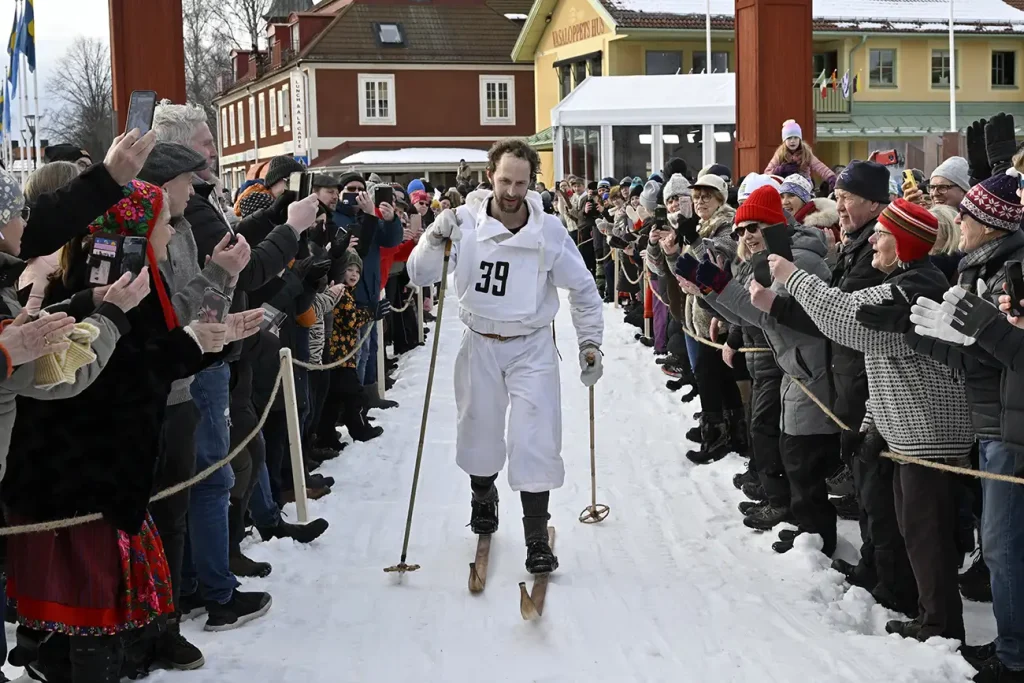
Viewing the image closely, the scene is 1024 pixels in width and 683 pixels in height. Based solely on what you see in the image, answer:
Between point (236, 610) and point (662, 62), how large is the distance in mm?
32544

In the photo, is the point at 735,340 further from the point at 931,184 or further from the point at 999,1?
the point at 999,1

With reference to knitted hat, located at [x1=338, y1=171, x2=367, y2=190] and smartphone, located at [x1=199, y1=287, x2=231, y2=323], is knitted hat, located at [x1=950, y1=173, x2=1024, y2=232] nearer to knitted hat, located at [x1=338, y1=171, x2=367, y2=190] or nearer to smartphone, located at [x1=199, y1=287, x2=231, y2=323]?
smartphone, located at [x1=199, y1=287, x2=231, y2=323]

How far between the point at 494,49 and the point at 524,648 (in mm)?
42948

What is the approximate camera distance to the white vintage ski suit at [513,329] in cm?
609

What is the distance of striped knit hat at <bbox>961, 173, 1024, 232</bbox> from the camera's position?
475cm

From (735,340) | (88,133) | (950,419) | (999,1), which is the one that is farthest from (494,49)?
(950,419)

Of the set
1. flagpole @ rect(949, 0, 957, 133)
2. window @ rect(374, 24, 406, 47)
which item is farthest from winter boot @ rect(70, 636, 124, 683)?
window @ rect(374, 24, 406, 47)

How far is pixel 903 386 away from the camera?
507cm

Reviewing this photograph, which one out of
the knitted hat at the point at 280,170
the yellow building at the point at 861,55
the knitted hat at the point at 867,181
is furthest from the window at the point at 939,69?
the knitted hat at the point at 867,181

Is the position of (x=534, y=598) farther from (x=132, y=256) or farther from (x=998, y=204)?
(x=998, y=204)

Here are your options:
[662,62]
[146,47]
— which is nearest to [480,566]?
[146,47]

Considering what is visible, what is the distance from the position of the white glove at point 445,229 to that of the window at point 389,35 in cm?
4084

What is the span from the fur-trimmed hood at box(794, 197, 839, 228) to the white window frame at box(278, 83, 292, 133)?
132 feet

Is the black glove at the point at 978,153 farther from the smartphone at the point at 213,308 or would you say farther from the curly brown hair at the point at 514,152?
the smartphone at the point at 213,308
